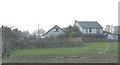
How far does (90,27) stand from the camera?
55500 millimetres

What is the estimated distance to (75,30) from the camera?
50.3 m

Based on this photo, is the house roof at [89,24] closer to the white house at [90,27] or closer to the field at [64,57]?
the white house at [90,27]

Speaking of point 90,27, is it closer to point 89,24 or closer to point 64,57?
point 89,24

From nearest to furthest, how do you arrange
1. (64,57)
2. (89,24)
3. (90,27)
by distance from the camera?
(64,57) < (90,27) < (89,24)

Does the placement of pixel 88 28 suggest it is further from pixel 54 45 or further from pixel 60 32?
pixel 54 45

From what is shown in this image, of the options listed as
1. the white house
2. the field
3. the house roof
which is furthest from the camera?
the house roof

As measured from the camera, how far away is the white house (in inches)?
2163

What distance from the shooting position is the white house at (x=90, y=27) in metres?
54.9

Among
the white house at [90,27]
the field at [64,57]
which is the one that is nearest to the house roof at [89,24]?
the white house at [90,27]

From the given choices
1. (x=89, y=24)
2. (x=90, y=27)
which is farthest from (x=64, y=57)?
(x=89, y=24)

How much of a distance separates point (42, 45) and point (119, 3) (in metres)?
22.0

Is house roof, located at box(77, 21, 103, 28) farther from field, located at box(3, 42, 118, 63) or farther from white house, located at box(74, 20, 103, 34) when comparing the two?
field, located at box(3, 42, 118, 63)

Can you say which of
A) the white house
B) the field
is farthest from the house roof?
the field

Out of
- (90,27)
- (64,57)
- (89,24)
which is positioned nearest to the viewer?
(64,57)
